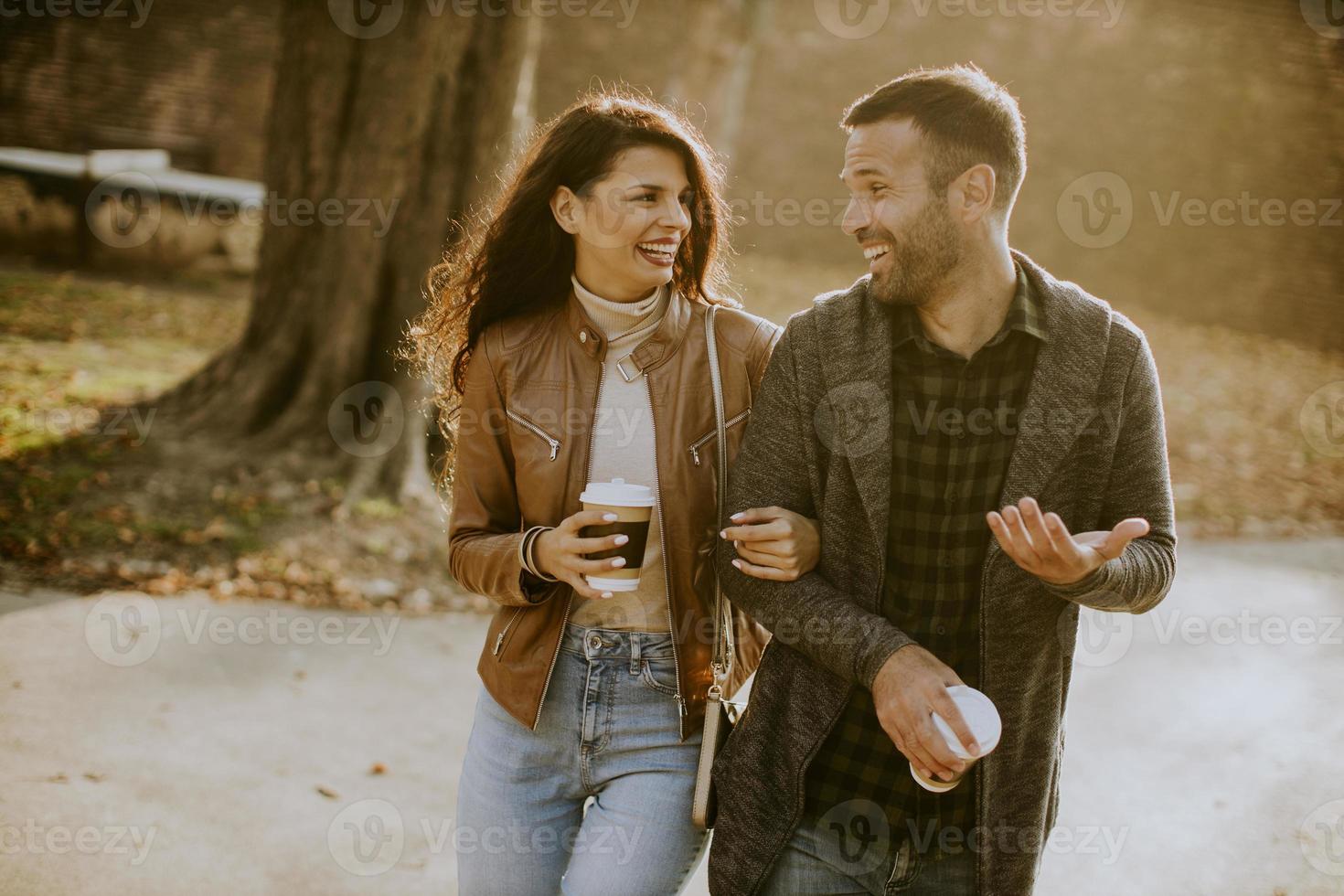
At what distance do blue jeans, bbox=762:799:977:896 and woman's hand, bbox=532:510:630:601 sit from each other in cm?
69

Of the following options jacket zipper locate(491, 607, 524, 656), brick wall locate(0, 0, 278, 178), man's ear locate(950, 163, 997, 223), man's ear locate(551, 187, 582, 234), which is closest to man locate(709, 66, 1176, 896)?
man's ear locate(950, 163, 997, 223)

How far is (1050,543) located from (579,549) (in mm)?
906

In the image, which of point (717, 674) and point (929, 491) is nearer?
point (929, 491)

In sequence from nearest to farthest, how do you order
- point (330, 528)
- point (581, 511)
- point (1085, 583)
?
point (1085, 583) < point (581, 511) < point (330, 528)

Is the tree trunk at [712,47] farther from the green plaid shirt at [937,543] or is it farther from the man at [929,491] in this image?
the green plaid shirt at [937,543]

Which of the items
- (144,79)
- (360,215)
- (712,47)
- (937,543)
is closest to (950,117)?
(937,543)

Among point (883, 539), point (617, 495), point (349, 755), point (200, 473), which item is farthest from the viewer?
point (200, 473)

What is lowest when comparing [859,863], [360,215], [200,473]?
[200,473]

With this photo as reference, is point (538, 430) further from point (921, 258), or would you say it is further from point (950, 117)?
point (950, 117)

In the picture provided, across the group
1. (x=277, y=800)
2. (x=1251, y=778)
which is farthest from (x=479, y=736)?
(x=1251, y=778)

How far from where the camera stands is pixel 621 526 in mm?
2195

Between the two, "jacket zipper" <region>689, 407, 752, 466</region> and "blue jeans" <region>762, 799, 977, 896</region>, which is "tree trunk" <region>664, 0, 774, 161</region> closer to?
"jacket zipper" <region>689, 407, 752, 466</region>

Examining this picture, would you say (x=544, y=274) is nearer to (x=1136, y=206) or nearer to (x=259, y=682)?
(x=259, y=682)

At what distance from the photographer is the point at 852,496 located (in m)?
2.33
